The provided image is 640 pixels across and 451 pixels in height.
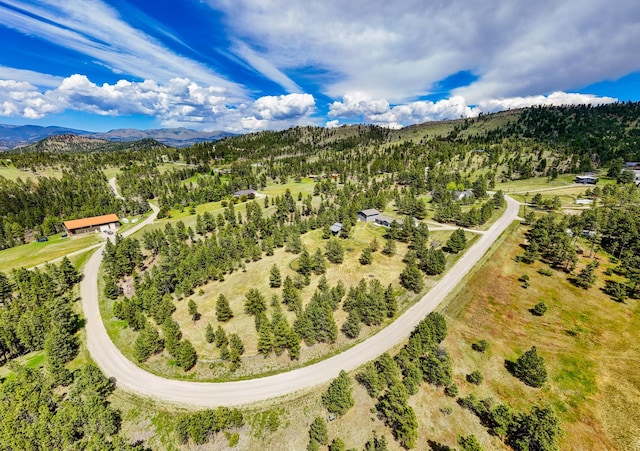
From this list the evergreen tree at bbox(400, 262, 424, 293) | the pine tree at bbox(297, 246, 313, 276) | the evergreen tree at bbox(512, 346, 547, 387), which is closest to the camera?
the evergreen tree at bbox(512, 346, 547, 387)

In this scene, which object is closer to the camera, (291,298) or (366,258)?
(291,298)

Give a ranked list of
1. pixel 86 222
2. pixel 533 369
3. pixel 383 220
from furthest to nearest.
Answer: pixel 86 222, pixel 383 220, pixel 533 369

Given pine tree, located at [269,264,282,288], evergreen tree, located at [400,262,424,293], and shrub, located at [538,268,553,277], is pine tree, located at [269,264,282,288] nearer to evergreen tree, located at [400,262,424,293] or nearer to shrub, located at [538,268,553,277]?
evergreen tree, located at [400,262,424,293]

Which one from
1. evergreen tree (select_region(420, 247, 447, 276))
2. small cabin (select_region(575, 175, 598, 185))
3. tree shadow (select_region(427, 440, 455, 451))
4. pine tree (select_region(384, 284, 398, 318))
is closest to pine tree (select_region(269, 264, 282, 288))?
pine tree (select_region(384, 284, 398, 318))

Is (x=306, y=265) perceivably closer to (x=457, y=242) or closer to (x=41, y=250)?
(x=457, y=242)

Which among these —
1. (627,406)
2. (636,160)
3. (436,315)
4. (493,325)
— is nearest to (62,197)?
(436,315)

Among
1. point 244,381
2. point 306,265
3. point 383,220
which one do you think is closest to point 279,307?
point 306,265
